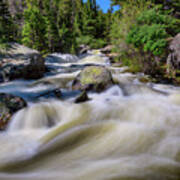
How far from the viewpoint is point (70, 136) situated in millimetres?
2992

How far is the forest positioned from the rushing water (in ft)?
12.0

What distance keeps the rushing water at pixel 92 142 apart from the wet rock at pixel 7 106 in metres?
0.17

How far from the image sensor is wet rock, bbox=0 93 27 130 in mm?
3607

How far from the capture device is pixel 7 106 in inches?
153

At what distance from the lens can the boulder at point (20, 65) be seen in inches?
327

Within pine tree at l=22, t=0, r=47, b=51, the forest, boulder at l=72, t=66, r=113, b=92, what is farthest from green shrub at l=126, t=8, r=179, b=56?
pine tree at l=22, t=0, r=47, b=51

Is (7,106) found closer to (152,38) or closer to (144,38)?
(144,38)

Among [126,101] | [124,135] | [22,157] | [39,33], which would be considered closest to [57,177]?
[22,157]

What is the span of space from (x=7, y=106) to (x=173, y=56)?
8.18 m

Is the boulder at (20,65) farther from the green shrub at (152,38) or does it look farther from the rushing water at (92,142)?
the green shrub at (152,38)

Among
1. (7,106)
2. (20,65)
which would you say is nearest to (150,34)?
(7,106)

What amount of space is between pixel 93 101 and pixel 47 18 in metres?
21.6

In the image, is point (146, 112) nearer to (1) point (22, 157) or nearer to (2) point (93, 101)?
(2) point (93, 101)

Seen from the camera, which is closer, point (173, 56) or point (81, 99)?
point (81, 99)
